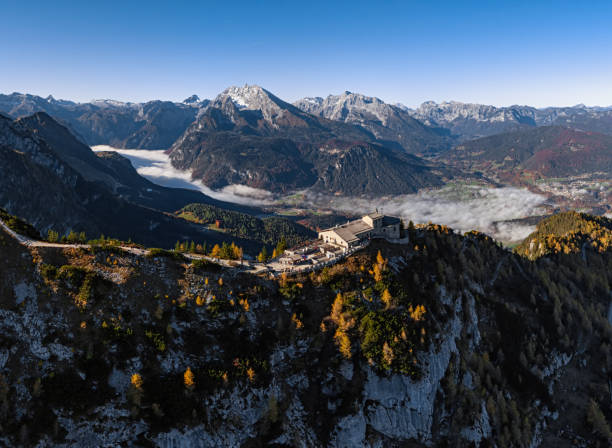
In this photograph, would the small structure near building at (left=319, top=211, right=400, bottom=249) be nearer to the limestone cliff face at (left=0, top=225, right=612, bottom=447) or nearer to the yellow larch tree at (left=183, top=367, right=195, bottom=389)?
the limestone cliff face at (left=0, top=225, right=612, bottom=447)

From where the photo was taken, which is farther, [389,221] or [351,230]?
[389,221]

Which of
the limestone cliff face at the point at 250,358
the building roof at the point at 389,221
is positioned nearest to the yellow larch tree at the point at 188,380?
the limestone cliff face at the point at 250,358

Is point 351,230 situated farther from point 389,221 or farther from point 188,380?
point 188,380

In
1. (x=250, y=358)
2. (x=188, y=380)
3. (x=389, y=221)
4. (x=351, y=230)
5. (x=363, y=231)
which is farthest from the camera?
(x=389, y=221)

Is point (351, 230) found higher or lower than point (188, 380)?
higher

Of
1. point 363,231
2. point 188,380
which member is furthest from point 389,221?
point 188,380

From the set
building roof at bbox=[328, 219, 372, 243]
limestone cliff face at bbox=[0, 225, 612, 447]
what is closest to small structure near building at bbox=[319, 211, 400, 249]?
building roof at bbox=[328, 219, 372, 243]

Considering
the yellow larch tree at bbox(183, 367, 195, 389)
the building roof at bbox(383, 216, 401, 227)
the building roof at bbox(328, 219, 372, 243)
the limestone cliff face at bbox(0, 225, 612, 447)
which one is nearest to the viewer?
the limestone cliff face at bbox(0, 225, 612, 447)

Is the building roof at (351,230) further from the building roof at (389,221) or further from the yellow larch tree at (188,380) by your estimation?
the yellow larch tree at (188,380)
